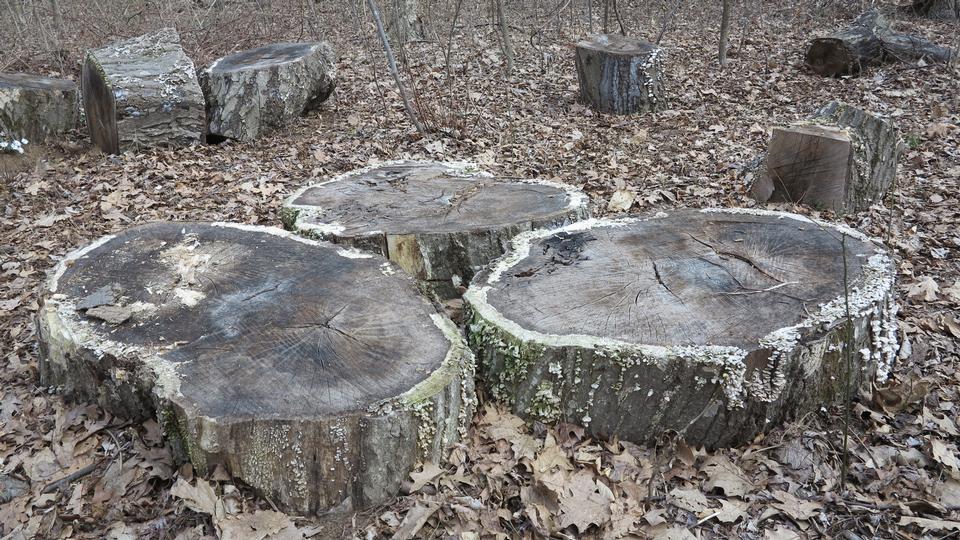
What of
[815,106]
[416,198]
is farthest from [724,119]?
[416,198]

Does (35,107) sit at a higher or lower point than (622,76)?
lower

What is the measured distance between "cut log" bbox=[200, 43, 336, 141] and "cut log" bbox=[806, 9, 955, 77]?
253 inches

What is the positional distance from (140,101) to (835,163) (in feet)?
20.1

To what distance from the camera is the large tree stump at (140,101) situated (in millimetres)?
6387

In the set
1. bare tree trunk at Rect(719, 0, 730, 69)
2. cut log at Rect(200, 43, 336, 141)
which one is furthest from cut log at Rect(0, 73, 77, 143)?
bare tree trunk at Rect(719, 0, 730, 69)

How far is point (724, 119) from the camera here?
23.9ft

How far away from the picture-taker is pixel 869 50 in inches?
336

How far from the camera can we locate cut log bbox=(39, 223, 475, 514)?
2.28m

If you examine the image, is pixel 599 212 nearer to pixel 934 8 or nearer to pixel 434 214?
pixel 434 214

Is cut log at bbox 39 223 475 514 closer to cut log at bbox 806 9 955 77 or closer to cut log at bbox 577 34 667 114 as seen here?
cut log at bbox 577 34 667 114

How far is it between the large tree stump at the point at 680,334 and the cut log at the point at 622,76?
4751 mm

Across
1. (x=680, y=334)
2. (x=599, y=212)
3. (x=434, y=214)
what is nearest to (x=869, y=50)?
(x=599, y=212)

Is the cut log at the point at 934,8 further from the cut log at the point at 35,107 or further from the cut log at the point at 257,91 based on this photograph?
the cut log at the point at 35,107

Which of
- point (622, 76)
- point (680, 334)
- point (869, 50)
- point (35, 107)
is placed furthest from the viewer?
point (869, 50)
